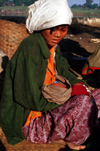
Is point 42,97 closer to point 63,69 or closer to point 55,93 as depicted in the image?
point 55,93

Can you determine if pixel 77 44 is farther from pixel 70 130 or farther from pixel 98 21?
pixel 98 21

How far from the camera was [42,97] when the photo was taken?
7.71ft

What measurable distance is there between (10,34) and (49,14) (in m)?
2.17

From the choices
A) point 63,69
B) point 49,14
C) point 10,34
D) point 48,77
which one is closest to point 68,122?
point 48,77

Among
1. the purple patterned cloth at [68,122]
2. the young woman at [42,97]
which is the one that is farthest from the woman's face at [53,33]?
the purple patterned cloth at [68,122]

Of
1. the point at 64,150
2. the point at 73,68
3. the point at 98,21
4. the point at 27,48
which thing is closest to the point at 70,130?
the point at 64,150

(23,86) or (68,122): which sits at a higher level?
(23,86)

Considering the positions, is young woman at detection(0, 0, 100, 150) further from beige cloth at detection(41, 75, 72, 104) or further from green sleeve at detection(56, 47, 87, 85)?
green sleeve at detection(56, 47, 87, 85)

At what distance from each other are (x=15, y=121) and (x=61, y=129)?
1.82 feet

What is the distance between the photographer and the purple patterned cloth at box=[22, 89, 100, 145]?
7.84ft

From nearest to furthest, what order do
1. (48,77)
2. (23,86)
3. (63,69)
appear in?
1. (23,86)
2. (48,77)
3. (63,69)

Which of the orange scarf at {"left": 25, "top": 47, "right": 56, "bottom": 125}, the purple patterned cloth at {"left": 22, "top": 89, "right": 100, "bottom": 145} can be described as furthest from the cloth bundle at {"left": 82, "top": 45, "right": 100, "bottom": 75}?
the purple patterned cloth at {"left": 22, "top": 89, "right": 100, "bottom": 145}

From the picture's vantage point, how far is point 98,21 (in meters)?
20.6

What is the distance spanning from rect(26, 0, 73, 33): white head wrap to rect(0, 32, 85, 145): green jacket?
0.52 feet
